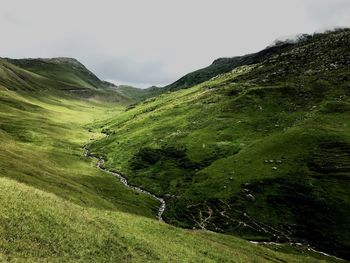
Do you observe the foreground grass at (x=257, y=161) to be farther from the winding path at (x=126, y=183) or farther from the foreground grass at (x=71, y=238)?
the foreground grass at (x=71, y=238)

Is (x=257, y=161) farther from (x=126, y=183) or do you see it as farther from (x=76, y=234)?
(x=76, y=234)

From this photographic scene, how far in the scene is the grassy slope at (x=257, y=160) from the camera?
99.2 m

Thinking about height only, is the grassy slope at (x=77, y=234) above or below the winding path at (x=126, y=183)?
above

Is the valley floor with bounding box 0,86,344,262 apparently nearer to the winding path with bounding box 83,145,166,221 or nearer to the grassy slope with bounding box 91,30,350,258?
the grassy slope with bounding box 91,30,350,258

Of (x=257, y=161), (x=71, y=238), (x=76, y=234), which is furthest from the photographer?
(x=257, y=161)

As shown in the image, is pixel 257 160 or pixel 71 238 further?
pixel 257 160

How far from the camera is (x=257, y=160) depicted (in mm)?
123875

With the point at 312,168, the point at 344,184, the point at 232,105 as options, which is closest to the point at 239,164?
the point at 312,168

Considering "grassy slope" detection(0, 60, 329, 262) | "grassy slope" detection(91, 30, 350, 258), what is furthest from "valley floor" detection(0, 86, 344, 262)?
"grassy slope" detection(91, 30, 350, 258)

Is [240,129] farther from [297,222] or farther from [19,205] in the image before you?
Answer: [19,205]

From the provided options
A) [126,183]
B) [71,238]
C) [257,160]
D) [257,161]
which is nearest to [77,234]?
[71,238]

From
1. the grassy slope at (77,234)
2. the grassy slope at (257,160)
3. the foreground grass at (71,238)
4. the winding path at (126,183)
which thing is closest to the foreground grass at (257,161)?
the grassy slope at (257,160)

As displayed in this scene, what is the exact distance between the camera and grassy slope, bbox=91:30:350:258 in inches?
3905

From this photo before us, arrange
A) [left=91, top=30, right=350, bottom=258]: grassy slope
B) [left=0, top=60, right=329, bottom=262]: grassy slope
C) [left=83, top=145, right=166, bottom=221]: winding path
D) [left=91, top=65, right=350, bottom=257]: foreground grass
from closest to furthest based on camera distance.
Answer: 1. [left=0, top=60, right=329, bottom=262]: grassy slope
2. [left=91, top=65, right=350, bottom=257]: foreground grass
3. [left=91, top=30, right=350, bottom=258]: grassy slope
4. [left=83, top=145, right=166, bottom=221]: winding path
